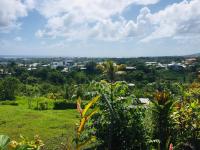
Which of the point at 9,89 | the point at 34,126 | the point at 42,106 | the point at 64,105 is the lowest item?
the point at 64,105

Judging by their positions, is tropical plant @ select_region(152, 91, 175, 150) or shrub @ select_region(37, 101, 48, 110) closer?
tropical plant @ select_region(152, 91, 175, 150)

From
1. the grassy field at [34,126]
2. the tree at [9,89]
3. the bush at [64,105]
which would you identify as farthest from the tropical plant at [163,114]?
the tree at [9,89]

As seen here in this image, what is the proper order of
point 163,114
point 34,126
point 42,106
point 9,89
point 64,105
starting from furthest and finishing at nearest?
1. point 9,89
2. point 64,105
3. point 42,106
4. point 34,126
5. point 163,114

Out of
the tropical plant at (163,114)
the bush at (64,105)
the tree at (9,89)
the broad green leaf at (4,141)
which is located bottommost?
the bush at (64,105)

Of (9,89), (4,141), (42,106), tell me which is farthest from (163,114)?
(9,89)

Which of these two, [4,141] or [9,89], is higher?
[4,141]

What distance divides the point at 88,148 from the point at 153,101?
415 cm

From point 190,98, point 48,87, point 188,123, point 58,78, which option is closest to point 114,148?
point 188,123

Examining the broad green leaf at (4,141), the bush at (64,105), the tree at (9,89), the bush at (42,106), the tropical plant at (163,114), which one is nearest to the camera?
the broad green leaf at (4,141)

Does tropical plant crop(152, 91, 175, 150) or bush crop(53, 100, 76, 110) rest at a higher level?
tropical plant crop(152, 91, 175, 150)

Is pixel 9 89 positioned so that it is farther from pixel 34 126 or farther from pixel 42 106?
pixel 34 126

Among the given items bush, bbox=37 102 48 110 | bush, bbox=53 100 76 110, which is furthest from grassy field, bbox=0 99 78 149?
bush, bbox=53 100 76 110

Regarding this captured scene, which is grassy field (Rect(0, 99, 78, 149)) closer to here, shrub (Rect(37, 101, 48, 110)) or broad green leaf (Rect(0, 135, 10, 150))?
shrub (Rect(37, 101, 48, 110))

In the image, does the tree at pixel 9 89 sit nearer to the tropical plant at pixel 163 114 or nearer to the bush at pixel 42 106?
the bush at pixel 42 106
